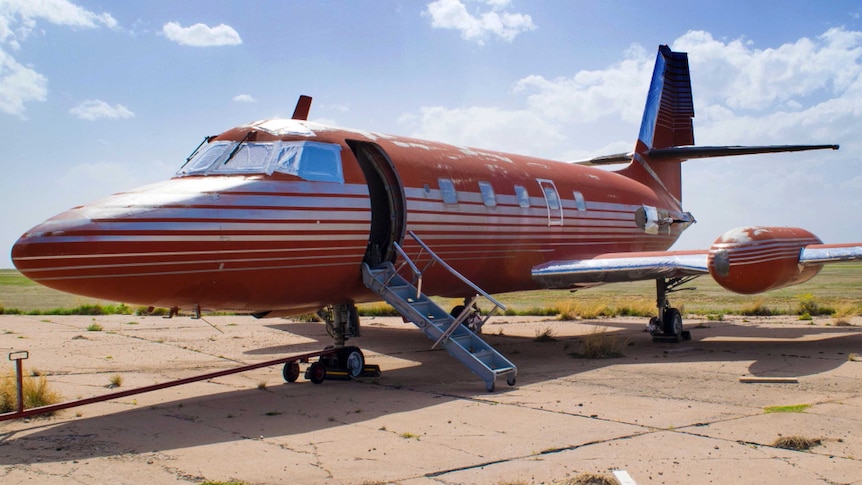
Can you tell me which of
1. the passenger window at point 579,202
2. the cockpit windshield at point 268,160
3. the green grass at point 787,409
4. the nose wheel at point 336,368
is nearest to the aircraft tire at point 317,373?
the nose wheel at point 336,368

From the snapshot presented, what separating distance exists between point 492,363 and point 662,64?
48.7ft

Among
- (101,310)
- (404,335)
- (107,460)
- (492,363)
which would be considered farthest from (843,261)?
→ (101,310)

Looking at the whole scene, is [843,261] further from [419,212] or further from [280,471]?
[280,471]

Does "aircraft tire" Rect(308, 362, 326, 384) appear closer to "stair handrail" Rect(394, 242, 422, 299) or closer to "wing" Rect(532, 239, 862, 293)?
"stair handrail" Rect(394, 242, 422, 299)

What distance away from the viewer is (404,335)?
19.2 m

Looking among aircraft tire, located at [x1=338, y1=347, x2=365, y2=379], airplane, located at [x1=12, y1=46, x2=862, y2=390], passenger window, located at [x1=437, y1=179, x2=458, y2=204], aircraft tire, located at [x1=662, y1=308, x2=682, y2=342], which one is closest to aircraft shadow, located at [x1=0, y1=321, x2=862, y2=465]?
aircraft tire, located at [x1=338, y1=347, x2=365, y2=379]

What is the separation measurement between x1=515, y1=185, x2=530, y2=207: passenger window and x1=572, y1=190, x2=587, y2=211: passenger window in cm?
198

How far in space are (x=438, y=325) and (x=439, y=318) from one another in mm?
350

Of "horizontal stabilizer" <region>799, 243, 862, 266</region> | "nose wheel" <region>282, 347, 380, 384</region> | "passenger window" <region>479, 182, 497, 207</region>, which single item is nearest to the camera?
"nose wheel" <region>282, 347, 380, 384</region>

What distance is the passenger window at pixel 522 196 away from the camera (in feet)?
49.3

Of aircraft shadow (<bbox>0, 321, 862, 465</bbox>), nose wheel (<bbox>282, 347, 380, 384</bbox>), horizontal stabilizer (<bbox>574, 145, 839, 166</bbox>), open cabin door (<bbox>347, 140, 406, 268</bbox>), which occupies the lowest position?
aircraft shadow (<bbox>0, 321, 862, 465</bbox>)

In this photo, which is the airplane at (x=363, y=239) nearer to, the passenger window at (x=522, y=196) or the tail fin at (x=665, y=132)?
the passenger window at (x=522, y=196)

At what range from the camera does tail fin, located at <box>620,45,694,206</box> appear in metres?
21.6

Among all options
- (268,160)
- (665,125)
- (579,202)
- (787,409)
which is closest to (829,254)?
(579,202)
